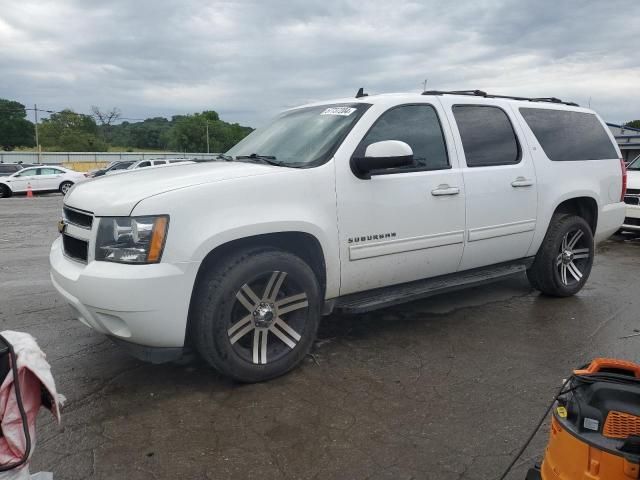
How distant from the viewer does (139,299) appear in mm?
2879

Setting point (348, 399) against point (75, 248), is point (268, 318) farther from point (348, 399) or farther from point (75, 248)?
point (75, 248)

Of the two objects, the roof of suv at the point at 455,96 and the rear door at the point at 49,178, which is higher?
the roof of suv at the point at 455,96

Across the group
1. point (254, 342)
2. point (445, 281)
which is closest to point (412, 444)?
point (254, 342)

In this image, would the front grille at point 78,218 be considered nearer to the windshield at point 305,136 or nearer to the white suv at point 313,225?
the white suv at point 313,225

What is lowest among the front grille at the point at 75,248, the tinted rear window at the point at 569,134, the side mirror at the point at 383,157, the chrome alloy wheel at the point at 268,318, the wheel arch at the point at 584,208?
the chrome alloy wheel at the point at 268,318

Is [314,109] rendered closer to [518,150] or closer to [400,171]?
[400,171]

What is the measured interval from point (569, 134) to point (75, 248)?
4558 mm

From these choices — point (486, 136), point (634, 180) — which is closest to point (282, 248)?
point (486, 136)

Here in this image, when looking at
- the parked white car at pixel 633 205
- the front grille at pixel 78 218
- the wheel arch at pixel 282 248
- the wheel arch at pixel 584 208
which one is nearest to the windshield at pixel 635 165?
the parked white car at pixel 633 205

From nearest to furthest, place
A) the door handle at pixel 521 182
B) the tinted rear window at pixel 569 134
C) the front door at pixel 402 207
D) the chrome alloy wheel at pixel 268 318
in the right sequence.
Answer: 1. the chrome alloy wheel at pixel 268 318
2. the front door at pixel 402 207
3. the door handle at pixel 521 182
4. the tinted rear window at pixel 569 134

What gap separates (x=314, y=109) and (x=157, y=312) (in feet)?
7.31

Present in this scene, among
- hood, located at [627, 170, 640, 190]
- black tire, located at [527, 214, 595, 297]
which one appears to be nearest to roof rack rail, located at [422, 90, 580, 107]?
black tire, located at [527, 214, 595, 297]

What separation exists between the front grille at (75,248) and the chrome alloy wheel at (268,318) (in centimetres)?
96

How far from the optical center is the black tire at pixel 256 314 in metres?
3.11
